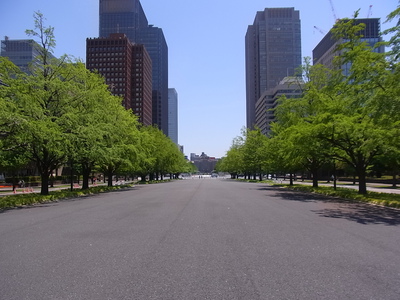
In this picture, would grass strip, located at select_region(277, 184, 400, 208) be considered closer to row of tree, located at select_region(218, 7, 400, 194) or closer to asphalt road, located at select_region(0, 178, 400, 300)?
row of tree, located at select_region(218, 7, 400, 194)

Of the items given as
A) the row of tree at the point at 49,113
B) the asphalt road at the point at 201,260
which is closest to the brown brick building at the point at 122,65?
the row of tree at the point at 49,113

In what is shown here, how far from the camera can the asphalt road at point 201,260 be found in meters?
5.25

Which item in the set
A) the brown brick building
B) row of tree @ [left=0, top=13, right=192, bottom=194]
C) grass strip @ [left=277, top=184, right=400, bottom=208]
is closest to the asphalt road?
grass strip @ [left=277, top=184, right=400, bottom=208]

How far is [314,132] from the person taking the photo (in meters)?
24.5

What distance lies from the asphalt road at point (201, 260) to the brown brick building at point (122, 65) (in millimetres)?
149789

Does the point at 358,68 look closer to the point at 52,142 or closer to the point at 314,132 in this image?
the point at 314,132

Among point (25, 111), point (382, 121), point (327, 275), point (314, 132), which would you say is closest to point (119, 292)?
point (327, 275)

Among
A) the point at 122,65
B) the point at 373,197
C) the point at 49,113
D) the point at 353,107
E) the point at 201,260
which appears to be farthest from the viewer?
the point at 122,65

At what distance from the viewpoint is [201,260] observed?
699cm

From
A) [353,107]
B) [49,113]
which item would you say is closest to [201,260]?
[353,107]

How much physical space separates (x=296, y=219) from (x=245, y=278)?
7.86 metres

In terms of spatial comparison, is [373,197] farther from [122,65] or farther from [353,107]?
[122,65]

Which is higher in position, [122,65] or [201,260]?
[122,65]

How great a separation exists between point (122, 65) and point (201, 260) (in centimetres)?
16766
